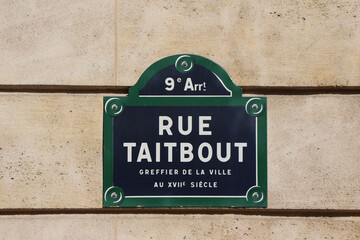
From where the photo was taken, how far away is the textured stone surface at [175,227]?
3.87 meters

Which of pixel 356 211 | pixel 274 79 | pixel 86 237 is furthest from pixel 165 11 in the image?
pixel 356 211

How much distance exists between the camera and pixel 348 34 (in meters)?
3.88

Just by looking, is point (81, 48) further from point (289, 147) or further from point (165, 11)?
point (289, 147)

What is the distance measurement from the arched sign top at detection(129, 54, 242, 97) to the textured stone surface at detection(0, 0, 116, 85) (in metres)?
0.25

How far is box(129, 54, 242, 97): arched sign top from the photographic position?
385 centimetres

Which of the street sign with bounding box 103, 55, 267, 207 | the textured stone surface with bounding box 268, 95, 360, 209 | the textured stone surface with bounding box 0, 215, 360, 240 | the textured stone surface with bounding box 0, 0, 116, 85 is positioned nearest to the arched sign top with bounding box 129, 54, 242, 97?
the street sign with bounding box 103, 55, 267, 207

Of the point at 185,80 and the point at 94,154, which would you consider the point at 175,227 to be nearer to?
the point at 94,154

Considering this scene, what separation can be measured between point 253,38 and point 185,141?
0.81 meters

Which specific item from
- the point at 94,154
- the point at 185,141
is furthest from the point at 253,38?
the point at 94,154

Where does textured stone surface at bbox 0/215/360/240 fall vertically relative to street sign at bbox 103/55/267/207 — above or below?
below

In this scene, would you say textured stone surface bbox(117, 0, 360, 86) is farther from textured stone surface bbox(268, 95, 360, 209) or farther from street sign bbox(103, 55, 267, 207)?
textured stone surface bbox(268, 95, 360, 209)

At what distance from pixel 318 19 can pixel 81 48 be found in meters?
1.57

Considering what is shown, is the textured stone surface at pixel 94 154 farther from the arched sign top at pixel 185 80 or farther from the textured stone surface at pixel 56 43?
the arched sign top at pixel 185 80

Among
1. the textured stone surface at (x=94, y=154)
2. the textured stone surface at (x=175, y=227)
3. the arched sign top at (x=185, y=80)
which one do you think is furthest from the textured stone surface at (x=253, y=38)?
the textured stone surface at (x=175, y=227)
